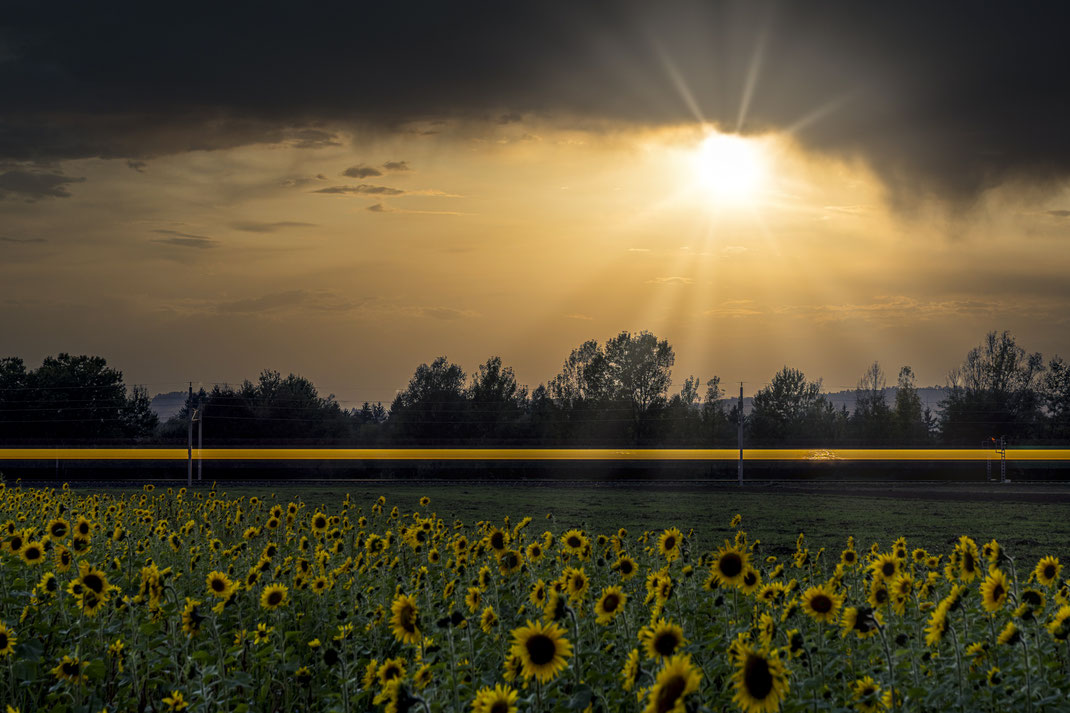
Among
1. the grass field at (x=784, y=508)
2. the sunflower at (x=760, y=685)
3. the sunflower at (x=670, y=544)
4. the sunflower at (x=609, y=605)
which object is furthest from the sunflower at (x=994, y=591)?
the grass field at (x=784, y=508)

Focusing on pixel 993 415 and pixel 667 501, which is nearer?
pixel 667 501

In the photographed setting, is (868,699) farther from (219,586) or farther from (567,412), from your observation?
(567,412)

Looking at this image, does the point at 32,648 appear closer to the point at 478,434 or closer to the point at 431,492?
the point at 431,492

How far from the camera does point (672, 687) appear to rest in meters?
3.01

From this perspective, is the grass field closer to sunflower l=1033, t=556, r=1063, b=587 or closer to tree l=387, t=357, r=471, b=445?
sunflower l=1033, t=556, r=1063, b=587

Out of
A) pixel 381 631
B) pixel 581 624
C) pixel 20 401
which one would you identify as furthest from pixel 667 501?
pixel 20 401

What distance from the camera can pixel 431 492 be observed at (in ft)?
105

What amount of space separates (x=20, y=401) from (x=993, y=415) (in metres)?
69.8

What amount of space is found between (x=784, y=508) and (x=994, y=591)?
70.0ft

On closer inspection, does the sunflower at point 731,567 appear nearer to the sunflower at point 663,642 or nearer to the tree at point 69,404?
the sunflower at point 663,642

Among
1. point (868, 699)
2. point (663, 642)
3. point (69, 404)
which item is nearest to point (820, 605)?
point (868, 699)

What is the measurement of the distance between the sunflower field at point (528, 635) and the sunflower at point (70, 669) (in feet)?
0.04

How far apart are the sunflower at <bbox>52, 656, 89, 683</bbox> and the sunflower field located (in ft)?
0.04

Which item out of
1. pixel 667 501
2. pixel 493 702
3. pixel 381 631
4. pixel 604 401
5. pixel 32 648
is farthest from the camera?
pixel 604 401
